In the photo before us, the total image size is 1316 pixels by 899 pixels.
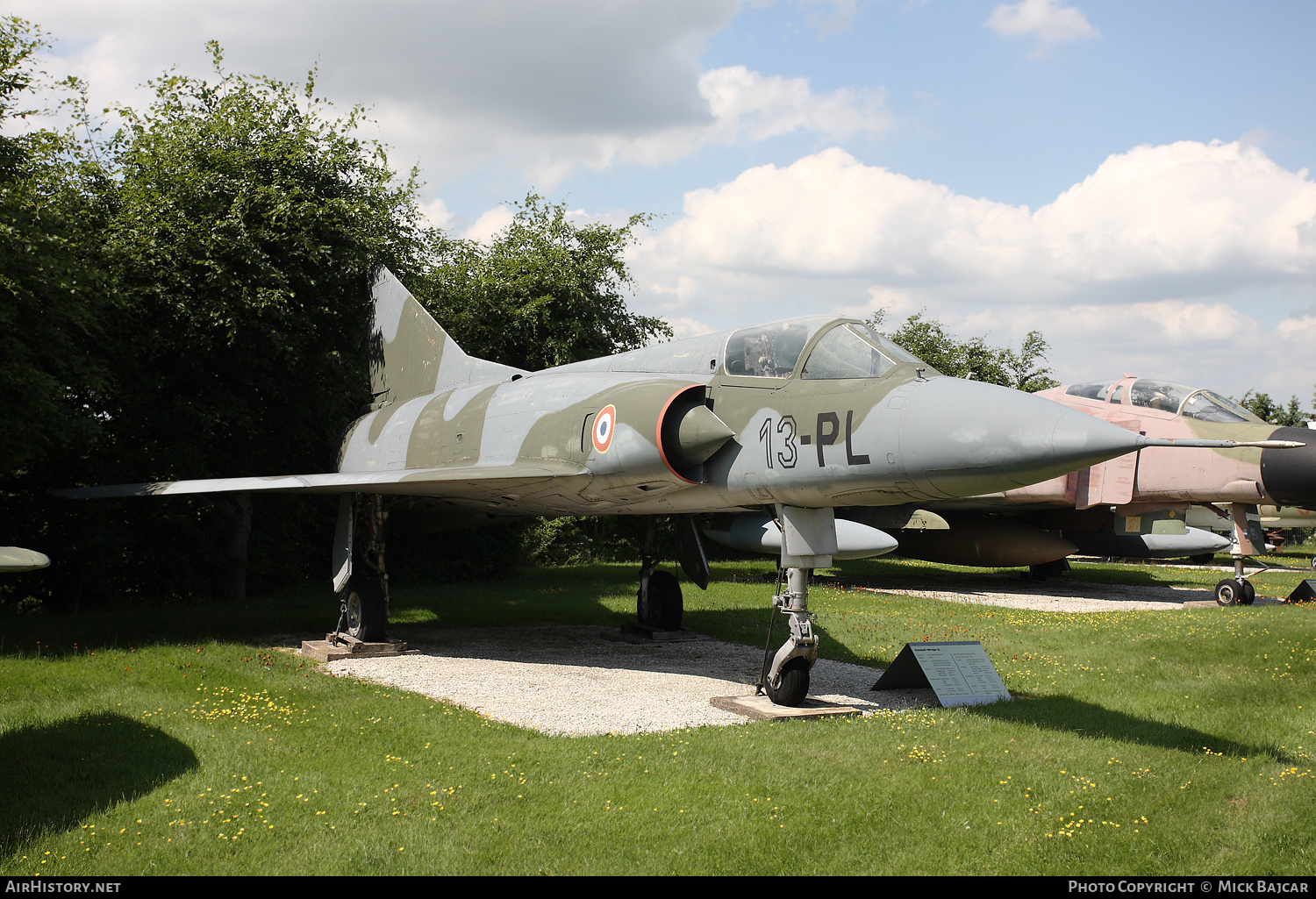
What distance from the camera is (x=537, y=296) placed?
22344 mm

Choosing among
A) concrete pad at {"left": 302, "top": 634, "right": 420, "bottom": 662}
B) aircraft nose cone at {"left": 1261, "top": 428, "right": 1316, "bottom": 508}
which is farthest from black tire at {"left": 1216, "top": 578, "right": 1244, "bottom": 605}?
concrete pad at {"left": 302, "top": 634, "right": 420, "bottom": 662}

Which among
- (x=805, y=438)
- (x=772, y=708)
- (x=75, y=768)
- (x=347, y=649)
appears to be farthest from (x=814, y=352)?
(x=347, y=649)

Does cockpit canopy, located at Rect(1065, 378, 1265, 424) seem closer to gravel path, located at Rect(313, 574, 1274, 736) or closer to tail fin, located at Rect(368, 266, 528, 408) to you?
gravel path, located at Rect(313, 574, 1274, 736)

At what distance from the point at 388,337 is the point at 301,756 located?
8.88 meters

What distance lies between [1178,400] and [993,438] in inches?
427

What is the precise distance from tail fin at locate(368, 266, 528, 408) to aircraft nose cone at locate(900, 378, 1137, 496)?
21.6 ft

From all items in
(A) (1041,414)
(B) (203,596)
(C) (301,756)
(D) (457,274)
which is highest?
(D) (457,274)

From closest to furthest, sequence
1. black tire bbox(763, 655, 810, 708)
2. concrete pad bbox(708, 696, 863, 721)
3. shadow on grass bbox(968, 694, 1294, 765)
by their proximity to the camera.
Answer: shadow on grass bbox(968, 694, 1294, 765)
concrete pad bbox(708, 696, 863, 721)
black tire bbox(763, 655, 810, 708)

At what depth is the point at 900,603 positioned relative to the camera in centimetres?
1525

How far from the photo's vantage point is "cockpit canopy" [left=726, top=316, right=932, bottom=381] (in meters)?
6.98

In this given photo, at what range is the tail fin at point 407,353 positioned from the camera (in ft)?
40.9
